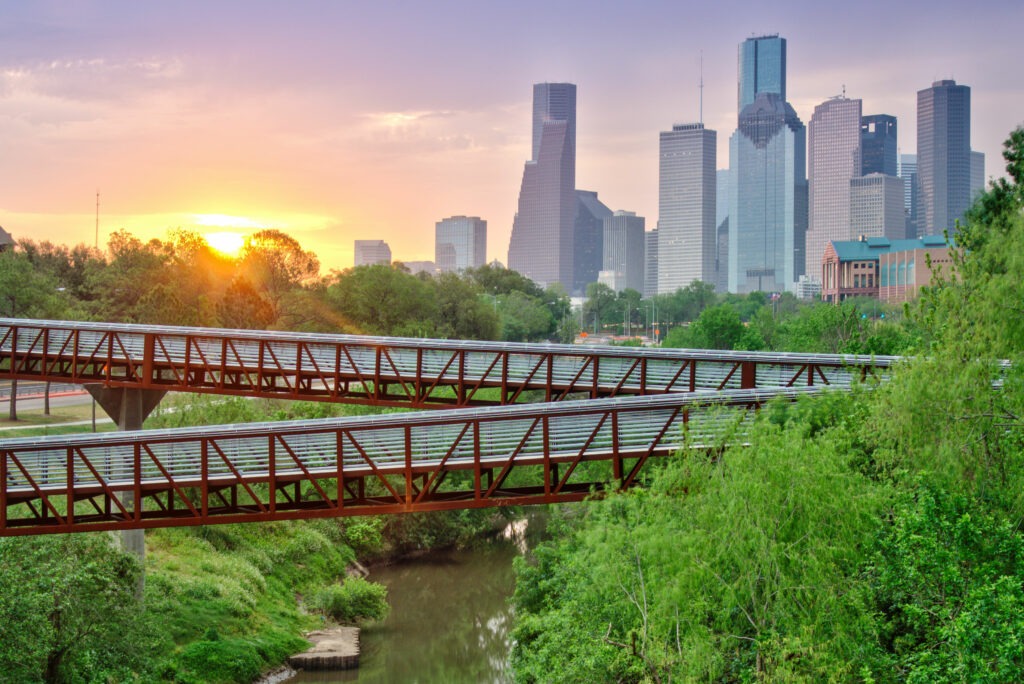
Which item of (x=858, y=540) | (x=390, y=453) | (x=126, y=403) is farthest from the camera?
(x=126, y=403)

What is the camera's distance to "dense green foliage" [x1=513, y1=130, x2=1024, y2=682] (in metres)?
21.5

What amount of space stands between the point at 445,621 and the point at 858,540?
29668 mm

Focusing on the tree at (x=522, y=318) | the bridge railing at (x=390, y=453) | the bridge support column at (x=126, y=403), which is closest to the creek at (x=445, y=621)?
the bridge support column at (x=126, y=403)

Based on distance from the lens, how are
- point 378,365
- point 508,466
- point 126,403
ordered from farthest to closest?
point 126,403 → point 378,365 → point 508,466

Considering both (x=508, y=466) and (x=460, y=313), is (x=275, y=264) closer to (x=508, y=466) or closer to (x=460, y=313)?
(x=460, y=313)

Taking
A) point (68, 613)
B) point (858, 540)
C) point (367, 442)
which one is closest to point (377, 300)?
point (367, 442)

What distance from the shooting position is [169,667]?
35.8 metres

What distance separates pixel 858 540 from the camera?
22734 millimetres

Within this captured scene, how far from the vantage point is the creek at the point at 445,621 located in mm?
42250

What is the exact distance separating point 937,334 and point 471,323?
8843cm

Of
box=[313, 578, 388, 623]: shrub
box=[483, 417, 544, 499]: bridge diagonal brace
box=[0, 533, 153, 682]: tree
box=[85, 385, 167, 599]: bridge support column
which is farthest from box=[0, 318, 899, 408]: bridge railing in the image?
box=[483, 417, 544, 499]: bridge diagonal brace

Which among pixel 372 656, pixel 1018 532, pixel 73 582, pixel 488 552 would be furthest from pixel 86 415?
pixel 1018 532

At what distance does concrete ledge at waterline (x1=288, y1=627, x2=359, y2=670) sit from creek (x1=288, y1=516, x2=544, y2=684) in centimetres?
46

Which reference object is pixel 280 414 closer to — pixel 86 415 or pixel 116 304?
pixel 86 415
